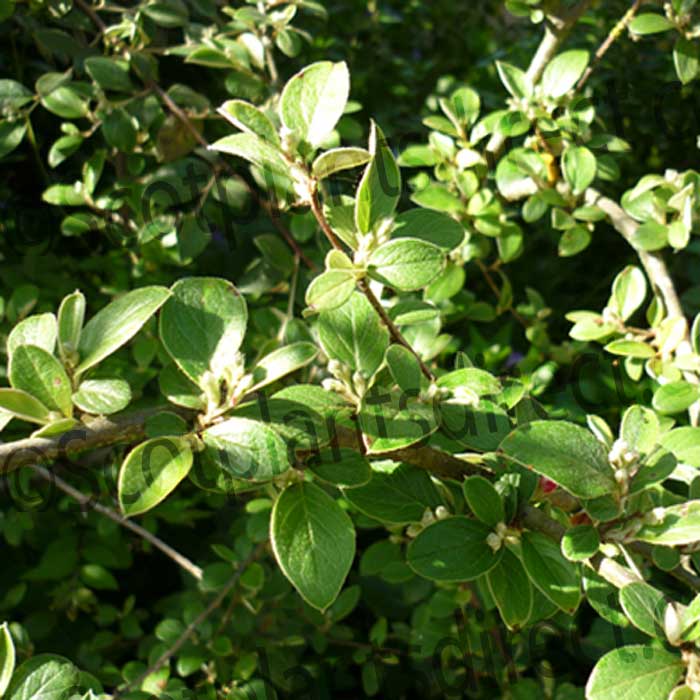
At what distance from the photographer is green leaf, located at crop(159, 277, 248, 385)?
2.42 feet

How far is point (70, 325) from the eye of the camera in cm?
75

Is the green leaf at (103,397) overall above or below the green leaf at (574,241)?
above

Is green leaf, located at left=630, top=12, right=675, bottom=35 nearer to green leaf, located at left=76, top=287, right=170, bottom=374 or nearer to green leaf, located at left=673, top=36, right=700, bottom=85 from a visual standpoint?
green leaf, located at left=673, top=36, right=700, bottom=85

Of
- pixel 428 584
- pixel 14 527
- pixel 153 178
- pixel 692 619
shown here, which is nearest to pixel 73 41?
pixel 153 178

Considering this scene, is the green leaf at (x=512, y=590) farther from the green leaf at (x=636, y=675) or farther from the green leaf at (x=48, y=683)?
the green leaf at (x=48, y=683)

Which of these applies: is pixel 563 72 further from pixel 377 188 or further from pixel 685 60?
pixel 377 188

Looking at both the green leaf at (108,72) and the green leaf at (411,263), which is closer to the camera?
the green leaf at (411,263)

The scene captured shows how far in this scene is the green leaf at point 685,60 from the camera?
3.96ft

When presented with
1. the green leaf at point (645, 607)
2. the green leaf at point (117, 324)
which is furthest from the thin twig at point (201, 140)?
the green leaf at point (645, 607)

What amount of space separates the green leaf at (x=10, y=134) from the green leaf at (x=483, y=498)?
0.87 m

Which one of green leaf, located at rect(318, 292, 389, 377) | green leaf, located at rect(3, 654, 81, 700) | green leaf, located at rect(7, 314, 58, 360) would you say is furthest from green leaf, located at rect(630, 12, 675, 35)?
green leaf, located at rect(3, 654, 81, 700)

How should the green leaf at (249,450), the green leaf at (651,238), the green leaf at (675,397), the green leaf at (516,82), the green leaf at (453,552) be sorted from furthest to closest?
the green leaf at (516,82), the green leaf at (651,238), the green leaf at (675,397), the green leaf at (453,552), the green leaf at (249,450)

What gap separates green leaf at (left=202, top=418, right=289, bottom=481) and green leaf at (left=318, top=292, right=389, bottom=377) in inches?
5.5

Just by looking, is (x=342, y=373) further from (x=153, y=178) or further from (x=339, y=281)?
(x=153, y=178)
